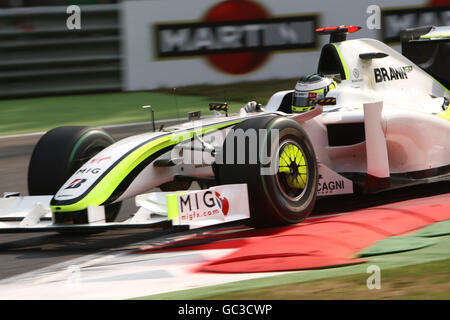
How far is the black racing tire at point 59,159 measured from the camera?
6.31m

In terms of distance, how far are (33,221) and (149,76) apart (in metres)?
11.2

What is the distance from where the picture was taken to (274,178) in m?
5.62

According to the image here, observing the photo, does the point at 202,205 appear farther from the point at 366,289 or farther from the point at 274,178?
the point at 366,289

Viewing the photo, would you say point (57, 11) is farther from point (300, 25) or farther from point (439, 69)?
point (439, 69)

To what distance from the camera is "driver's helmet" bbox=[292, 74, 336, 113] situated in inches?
272

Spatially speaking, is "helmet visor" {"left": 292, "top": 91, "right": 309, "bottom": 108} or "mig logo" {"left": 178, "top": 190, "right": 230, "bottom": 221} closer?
"mig logo" {"left": 178, "top": 190, "right": 230, "bottom": 221}

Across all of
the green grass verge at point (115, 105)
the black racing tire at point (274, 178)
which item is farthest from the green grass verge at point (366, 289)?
the green grass verge at point (115, 105)

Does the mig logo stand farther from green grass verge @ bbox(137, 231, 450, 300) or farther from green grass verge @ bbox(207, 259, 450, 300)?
Answer: green grass verge @ bbox(207, 259, 450, 300)

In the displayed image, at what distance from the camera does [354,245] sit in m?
5.21

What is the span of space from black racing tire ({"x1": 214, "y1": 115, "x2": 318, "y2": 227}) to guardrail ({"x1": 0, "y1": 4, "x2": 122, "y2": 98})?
11.2m

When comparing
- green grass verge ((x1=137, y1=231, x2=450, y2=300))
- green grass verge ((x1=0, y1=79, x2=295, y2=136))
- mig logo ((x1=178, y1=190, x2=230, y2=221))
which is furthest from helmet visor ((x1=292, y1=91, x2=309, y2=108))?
green grass verge ((x1=0, y1=79, x2=295, y2=136))

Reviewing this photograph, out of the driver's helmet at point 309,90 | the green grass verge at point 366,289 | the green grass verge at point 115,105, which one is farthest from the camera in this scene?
the green grass verge at point 115,105

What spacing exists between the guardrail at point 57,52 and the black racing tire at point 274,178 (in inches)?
441

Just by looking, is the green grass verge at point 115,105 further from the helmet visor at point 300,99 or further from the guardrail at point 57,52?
the helmet visor at point 300,99
